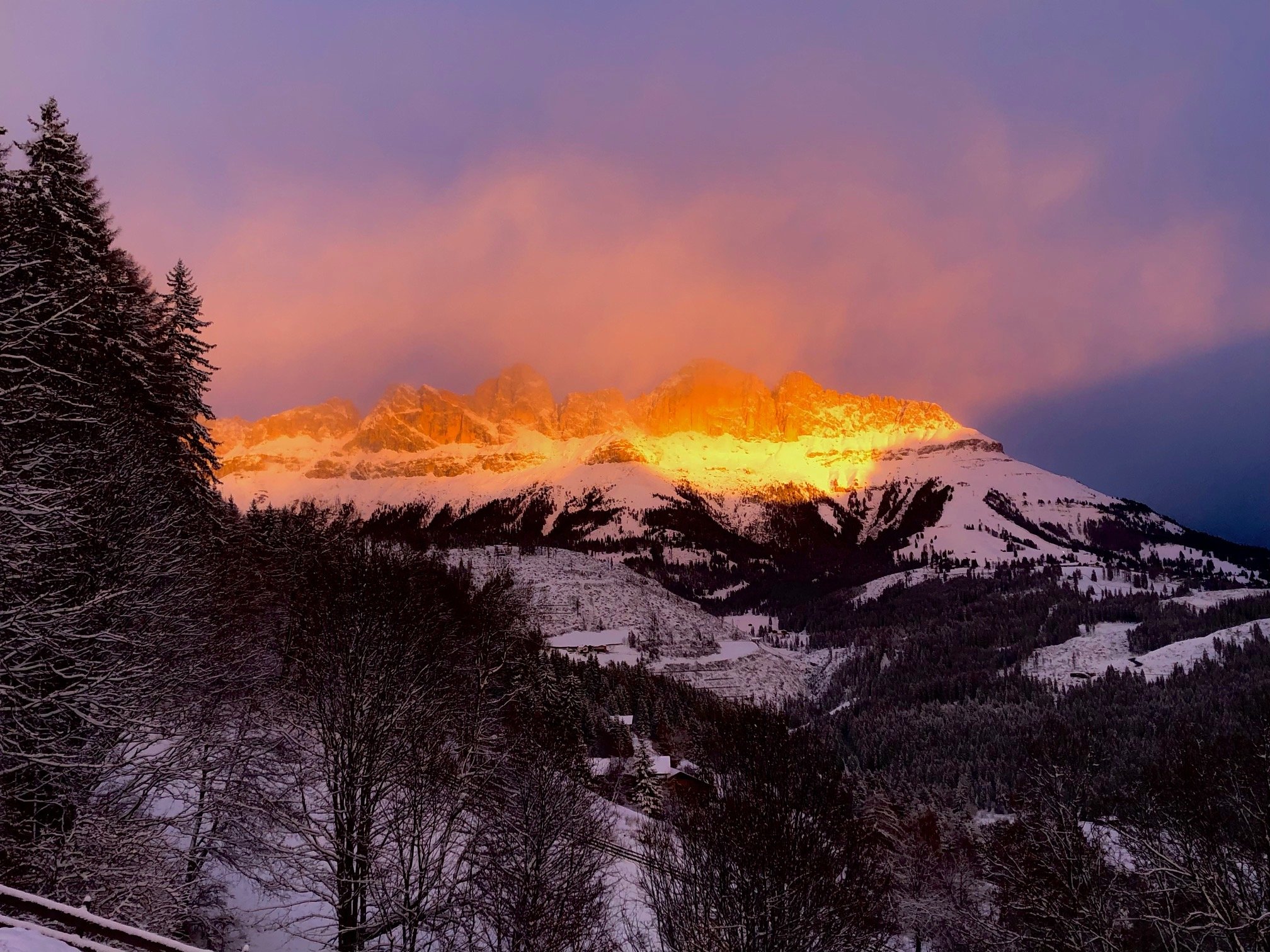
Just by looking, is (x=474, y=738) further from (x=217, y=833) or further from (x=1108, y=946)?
(x=1108, y=946)

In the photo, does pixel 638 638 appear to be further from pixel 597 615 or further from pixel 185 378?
pixel 185 378

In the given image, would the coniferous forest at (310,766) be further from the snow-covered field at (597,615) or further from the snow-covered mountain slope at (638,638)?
the snow-covered field at (597,615)

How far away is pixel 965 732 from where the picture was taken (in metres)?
151

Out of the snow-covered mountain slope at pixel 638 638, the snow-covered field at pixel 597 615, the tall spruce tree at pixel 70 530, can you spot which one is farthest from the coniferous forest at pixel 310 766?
the snow-covered field at pixel 597 615

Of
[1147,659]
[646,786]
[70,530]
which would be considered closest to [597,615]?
[646,786]

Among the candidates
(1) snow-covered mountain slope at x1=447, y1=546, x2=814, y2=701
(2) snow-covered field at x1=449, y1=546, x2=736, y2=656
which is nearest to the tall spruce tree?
(1) snow-covered mountain slope at x1=447, y1=546, x2=814, y2=701

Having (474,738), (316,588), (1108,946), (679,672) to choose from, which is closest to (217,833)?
(474,738)

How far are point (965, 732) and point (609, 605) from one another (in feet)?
309

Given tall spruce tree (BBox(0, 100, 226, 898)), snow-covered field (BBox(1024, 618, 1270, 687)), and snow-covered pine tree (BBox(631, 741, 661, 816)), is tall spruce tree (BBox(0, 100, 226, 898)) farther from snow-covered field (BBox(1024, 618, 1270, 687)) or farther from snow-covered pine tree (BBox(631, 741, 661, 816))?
snow-covered field (BBox(1024, 618, 1270, 687))

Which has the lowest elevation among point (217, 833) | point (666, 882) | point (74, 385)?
point (666, 882)

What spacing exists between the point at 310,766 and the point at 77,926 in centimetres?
1780

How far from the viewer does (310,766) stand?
917 inches

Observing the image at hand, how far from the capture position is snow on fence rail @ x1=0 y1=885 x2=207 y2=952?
686cm

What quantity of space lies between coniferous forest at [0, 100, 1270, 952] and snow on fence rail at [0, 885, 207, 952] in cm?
633
